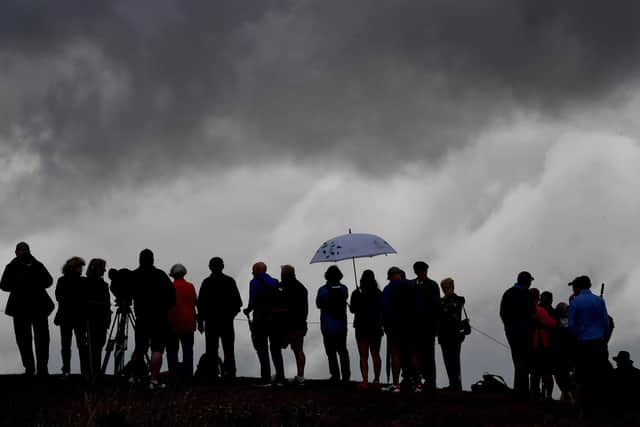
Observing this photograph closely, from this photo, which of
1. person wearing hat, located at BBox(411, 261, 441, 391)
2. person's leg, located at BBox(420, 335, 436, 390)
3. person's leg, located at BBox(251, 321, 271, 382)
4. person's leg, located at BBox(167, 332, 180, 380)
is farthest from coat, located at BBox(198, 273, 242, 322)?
person's leg, located at BBox(420, 335, 436, 390)

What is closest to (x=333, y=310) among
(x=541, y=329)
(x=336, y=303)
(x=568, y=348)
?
(x=336, y=303)

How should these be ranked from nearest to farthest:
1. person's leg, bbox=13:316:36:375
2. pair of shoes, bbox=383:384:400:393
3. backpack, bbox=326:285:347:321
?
pair of shoes, bbox=383:384:400:393
person's leg, bbox=13:316:36:375
backpack, bbox=326:285:347:321

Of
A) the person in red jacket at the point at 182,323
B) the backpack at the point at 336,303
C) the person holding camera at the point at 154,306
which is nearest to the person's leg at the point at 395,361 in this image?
the backpack at the point at 336,303

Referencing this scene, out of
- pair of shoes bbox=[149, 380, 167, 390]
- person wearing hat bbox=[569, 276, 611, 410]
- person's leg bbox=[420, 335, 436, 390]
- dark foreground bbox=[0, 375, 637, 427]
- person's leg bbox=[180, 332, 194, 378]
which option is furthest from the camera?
person's leg bbox=[420, 335, 436, 390]

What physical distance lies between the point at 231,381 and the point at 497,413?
4.98m

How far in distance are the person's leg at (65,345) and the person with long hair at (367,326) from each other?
15.2 feet

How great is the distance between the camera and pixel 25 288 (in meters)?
17.4

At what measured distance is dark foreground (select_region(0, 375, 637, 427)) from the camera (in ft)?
47.1

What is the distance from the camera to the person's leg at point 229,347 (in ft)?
58.6

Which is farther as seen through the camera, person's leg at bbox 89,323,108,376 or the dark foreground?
person's leg at bbox 89,323,108,376

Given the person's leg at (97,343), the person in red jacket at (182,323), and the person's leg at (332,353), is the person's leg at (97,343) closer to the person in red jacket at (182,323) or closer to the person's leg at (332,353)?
the person in red jacket at (182,323)

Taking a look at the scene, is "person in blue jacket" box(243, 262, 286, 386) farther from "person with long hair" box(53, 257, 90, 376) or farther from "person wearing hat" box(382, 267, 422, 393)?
"person with long hair" box(53, 257, 90, 376)

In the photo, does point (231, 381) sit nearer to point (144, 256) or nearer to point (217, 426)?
point (144, 256)

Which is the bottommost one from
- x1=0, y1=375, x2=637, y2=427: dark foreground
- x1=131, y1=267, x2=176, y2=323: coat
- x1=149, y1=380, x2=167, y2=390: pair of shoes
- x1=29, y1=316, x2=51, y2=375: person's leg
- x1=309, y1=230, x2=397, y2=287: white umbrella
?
x1=0, y1=375, x2=637, y2=427: dark foreground
